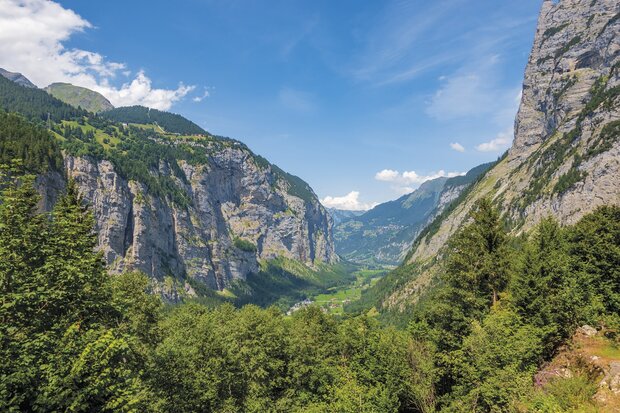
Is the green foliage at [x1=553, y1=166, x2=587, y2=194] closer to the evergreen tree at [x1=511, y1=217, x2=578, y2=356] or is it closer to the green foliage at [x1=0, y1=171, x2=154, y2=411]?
the evergreen tree at [x1=511, y1=217, x2=578, y2=356]

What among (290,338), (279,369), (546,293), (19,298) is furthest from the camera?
(290,338)

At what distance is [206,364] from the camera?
37.9 meters

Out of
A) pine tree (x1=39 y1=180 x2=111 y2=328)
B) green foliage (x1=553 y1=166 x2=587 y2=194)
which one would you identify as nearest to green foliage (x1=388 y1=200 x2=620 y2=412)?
pine tree (x1=39 y1=180 x2=111 y2=328)

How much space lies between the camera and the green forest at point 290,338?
16734 millimetres

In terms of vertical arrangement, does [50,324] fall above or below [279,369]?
above

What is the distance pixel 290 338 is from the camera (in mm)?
52188

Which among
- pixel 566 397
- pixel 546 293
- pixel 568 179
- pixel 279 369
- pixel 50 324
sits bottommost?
pixel 279 369

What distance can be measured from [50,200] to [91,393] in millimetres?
167227

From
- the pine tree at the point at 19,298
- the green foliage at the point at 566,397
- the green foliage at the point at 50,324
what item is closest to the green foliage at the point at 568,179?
the green foliage at the point at 566,397

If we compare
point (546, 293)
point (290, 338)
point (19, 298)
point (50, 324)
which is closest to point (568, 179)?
point (546, 293)

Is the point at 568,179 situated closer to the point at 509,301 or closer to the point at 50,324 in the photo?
the point at 509,301

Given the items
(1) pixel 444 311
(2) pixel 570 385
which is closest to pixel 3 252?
(2) pixel 570 385

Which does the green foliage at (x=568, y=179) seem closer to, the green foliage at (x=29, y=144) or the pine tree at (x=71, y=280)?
the pine tree at (x=71, y=280)

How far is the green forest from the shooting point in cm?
1673
